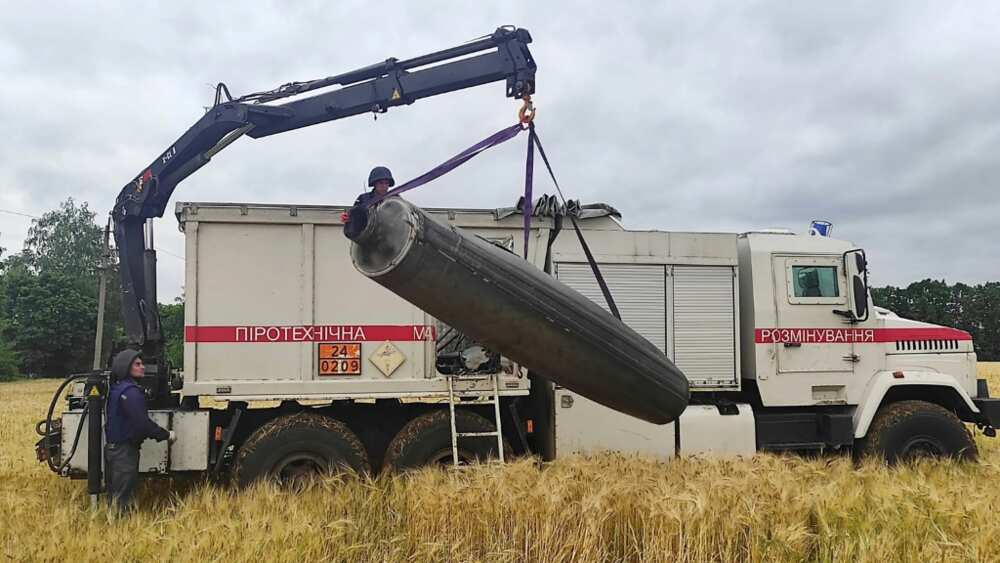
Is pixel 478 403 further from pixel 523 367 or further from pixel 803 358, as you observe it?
pixel 803 358

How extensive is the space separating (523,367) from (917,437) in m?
5.44

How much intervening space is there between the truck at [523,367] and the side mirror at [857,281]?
0.03m

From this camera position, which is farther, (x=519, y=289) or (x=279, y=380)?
(x=279, y=380)

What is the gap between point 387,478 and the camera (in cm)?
716

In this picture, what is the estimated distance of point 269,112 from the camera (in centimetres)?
891

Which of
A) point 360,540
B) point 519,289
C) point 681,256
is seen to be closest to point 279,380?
point 360,540

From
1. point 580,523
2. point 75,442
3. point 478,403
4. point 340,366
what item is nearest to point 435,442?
point 478,403

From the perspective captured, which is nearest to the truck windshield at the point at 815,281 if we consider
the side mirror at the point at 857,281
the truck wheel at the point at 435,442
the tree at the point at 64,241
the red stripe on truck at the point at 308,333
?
the side mirror at the point at 857,281

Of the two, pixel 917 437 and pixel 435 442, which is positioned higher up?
pixel 435 442

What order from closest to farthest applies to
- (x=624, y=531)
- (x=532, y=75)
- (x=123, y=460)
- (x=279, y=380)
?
(x=624, y=531) < (x=123, y=460) < (x=279, y=380) < (x=532, y=75)

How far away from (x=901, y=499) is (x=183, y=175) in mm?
8351

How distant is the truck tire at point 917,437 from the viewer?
895cm

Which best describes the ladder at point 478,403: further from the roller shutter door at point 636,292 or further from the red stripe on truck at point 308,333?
the roller shutter door at point 636,292

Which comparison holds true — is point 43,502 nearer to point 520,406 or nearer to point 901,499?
point 520,406
